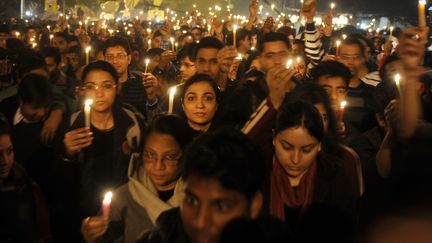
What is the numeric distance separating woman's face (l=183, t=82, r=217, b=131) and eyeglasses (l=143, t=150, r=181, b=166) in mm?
1034

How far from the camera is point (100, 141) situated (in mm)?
3941

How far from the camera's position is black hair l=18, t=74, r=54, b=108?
14.0 ft

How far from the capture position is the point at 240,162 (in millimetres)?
2037

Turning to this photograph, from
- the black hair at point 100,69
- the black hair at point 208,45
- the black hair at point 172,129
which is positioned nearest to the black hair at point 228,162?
the black hair at point 172,129

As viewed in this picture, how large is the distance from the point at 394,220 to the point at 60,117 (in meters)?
3.28

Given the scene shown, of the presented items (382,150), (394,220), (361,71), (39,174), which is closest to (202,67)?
(361,71)

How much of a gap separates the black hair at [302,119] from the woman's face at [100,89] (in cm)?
164

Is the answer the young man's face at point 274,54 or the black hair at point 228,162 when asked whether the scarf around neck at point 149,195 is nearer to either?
the black hair at point 228,162

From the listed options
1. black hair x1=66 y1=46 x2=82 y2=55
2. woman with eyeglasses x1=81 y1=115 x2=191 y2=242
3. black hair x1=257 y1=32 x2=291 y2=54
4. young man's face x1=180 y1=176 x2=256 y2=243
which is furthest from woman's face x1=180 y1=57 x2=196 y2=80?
young man's face x1=180 y1=176 x2=256 y2=243

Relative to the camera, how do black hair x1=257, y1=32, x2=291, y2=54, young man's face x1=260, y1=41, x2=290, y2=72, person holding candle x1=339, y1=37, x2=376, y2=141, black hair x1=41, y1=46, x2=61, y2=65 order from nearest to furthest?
person holding candle x1=339, y1=37, x2=376, y2=141, young man's face x1=260, y1=41, x2=290, y2=72, black hair x1=257, y1=32, x2=291, y2=54, black hair x1=41, y1=46, x2=61, y2=65

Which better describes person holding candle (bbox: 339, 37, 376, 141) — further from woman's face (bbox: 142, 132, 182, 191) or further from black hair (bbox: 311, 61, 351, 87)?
woman's face (bbox: 142, 132, 182, 191)

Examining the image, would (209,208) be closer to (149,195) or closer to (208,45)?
(149,195)

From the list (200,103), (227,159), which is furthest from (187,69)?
(227,159)

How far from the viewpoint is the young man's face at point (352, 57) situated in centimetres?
571
